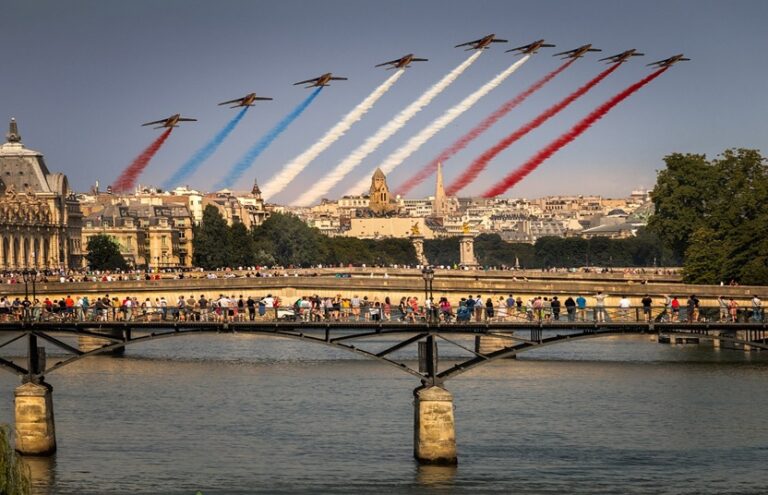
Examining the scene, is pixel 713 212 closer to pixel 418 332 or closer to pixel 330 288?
pixel 330 288

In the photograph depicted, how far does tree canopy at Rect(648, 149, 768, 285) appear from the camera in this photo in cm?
12588

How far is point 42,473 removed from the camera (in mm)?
55938

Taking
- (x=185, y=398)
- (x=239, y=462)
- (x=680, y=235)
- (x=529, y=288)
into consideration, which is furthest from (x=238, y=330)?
(x=680, y=235)

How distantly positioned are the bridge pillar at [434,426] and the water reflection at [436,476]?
0.27 meters

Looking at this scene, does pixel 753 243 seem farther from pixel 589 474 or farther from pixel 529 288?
pixel 589 474

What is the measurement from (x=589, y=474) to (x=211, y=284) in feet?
244

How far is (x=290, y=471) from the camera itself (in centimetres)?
5678

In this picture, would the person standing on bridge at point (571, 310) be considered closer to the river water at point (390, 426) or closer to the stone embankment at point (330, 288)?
the river water at point (390, 426)

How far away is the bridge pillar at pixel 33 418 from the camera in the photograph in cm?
5734

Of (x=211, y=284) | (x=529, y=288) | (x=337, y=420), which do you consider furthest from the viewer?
(x=211, y=284)

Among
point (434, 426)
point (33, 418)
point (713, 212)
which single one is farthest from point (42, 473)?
point (713, 212)

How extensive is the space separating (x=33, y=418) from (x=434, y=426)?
40.6 ft

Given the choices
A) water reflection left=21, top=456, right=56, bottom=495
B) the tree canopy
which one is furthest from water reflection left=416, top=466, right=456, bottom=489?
the tree canopy

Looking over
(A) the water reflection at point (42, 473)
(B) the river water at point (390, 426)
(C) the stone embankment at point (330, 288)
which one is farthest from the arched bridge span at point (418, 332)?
(C) the stone embankment at point (330, 288)
